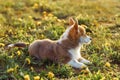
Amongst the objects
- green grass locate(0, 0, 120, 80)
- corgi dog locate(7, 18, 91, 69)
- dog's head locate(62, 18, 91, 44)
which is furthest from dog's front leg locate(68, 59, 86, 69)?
dog's head locate(62, 18, 91, 44)

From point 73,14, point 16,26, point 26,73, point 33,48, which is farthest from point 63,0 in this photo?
point 26,73

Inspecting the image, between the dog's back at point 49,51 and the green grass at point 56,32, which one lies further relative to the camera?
the dog's back at point 49,51

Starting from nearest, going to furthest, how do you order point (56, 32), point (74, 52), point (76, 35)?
point (76, 35), point (74, 52), point (56, 32)

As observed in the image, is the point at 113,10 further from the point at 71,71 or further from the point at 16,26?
the point at 71,71

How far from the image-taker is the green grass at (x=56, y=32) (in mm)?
6559

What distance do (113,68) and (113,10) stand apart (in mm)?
4209

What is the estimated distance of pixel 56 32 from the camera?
27.8 feet

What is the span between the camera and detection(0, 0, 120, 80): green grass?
656cm

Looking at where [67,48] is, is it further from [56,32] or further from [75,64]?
[56,32]

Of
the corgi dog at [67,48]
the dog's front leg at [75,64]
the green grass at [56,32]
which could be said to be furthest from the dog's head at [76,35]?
the green grass at [56,32]

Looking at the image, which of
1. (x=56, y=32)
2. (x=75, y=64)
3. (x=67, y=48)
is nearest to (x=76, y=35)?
(x=67, y=48)

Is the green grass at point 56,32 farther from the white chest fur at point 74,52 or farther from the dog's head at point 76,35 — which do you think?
the dog's head at point 76,35

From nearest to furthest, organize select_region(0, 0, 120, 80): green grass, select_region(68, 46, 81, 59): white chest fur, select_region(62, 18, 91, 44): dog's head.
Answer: select_region(0, 0, 120, 80): green grass → select_region(62, 18, 91, 44): dog's head → select_region(68, 46, 81, 59): white chest fur

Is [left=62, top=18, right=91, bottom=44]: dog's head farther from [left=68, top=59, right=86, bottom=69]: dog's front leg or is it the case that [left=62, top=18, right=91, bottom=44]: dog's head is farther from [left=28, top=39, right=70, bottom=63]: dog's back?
[left=68, top=59, right=86, bottom=69]: dog's front leg
